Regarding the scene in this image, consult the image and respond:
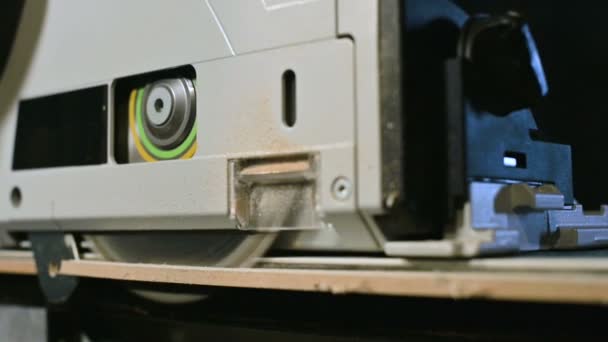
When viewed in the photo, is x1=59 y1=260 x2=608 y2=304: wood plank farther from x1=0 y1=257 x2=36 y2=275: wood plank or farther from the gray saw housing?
x1=0 y1=257 x2=36 y2=275: wood plank

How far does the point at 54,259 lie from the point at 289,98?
1.51 feet

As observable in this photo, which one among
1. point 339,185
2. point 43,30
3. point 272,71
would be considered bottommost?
point 339,185

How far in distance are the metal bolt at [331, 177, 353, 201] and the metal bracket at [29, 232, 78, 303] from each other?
1.48ft

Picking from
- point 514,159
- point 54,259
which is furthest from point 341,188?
point 54,259

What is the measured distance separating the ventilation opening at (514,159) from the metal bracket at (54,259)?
584mm

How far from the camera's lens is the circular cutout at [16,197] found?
992 millimetres

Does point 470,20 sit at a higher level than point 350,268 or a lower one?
higher

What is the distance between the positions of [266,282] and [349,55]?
9.7 inches

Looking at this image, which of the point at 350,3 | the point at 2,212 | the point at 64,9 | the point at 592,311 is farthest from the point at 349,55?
the point at 2,212

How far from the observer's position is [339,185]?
673mm

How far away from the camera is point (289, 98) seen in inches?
28.9

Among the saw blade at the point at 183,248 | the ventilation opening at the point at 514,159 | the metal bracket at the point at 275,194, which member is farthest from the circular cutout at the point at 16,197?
the ventilation opening at the point at 514,159

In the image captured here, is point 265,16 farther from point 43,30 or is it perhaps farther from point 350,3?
point 43,30

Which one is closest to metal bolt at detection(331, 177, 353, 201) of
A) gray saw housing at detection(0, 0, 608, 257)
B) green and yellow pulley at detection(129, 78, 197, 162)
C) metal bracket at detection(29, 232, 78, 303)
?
gray saw housing at detection(0, 0, 608, 257)
